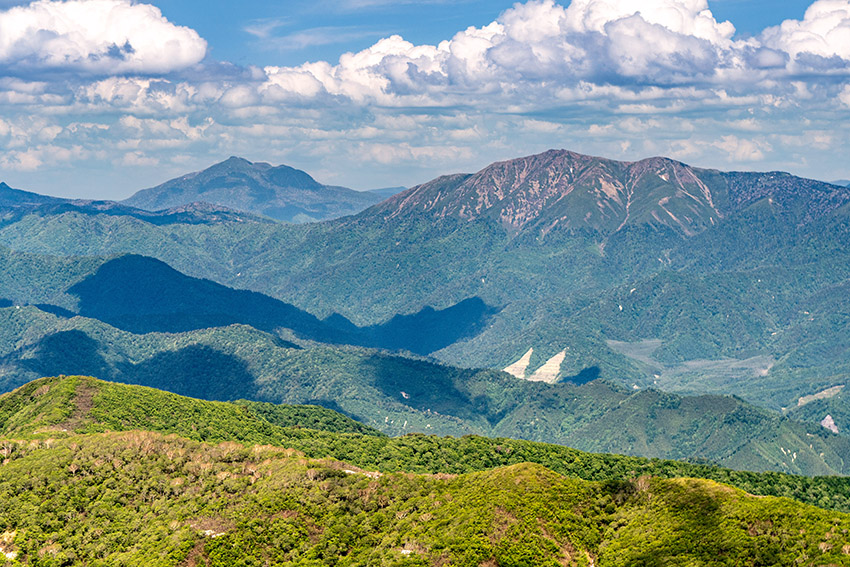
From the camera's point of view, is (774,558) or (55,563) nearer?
(774,558)

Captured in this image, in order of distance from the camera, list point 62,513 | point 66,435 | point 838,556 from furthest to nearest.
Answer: point 66,435, point 62,513, point 838,556

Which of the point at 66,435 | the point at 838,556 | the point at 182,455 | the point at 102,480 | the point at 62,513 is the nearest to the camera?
the point at 838,556

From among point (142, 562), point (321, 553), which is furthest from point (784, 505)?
point (142, 562)

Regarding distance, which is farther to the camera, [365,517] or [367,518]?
[365,517]

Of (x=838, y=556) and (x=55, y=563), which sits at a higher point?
(x=838, y=556)

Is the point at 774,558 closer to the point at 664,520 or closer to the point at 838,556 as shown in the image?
the point at 838,556

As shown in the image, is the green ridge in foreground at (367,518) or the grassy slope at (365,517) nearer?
the green ridge in foreground at (367,518)

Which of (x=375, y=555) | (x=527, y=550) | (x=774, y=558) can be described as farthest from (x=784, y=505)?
(x=375, y=555)

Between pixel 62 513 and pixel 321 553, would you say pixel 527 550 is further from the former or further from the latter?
pixel 62 513

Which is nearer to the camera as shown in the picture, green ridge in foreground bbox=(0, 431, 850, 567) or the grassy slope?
green ridge in foreground bbox=(0, 431, 850, 567)
